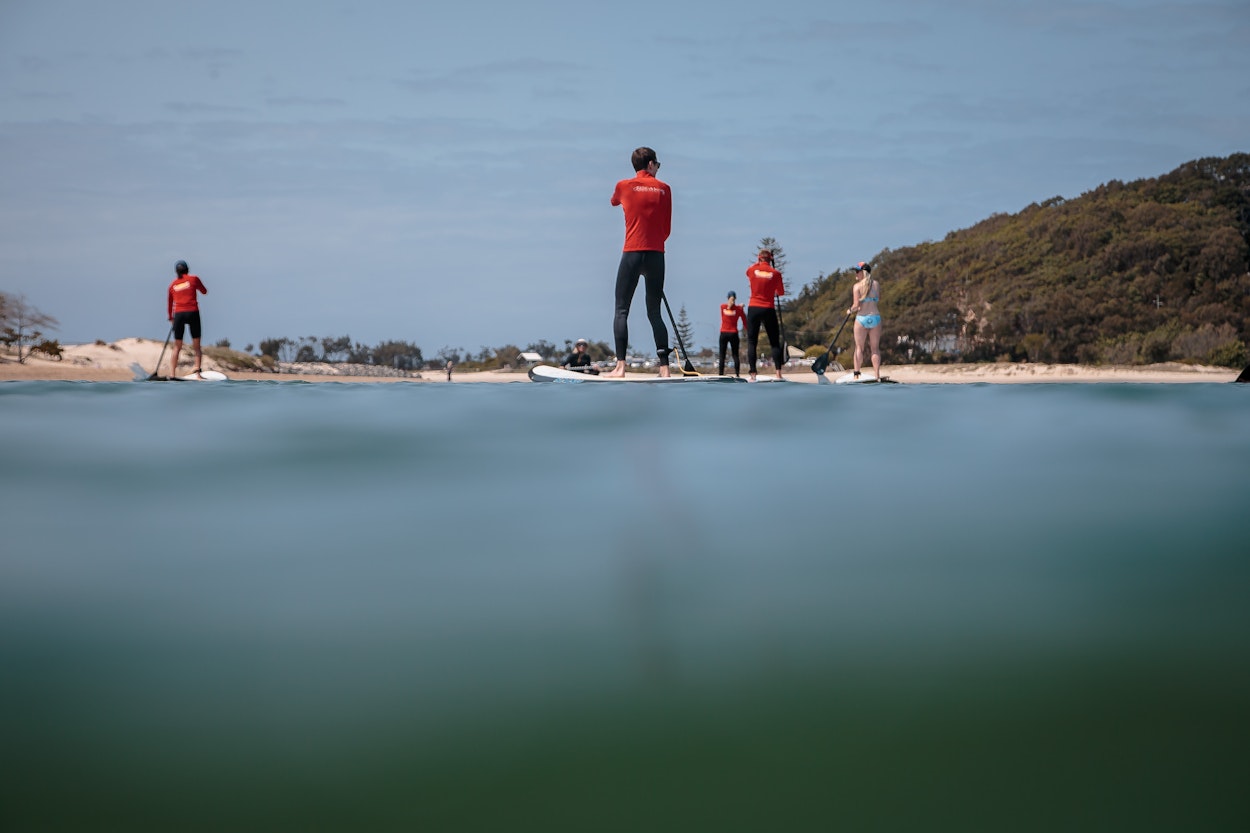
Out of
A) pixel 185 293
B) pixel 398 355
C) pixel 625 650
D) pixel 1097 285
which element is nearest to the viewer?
pixel 625 650

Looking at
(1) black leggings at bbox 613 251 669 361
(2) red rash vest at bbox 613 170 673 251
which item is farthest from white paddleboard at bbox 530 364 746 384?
(2) red rash vest at bbox 613 170 673 251

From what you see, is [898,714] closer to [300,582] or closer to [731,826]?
[731,826]

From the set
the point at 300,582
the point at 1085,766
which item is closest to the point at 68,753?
the point at 300,582

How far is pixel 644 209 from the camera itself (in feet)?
30.4

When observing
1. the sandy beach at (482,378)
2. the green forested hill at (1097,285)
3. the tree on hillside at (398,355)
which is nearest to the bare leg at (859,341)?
the sandy beach at (482,378)

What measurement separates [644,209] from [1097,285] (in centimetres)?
2523

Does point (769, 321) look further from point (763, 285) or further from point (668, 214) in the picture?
point (668, 214)

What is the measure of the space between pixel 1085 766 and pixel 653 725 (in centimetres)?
57

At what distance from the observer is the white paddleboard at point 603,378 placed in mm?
9602

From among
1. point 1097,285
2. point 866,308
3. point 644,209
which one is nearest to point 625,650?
point 644,209

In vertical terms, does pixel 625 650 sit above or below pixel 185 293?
below

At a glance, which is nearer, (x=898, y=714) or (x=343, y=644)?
(x=898, y=714)

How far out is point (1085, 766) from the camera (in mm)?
1289

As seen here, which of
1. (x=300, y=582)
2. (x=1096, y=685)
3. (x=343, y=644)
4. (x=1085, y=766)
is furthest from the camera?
(x=300, y=582)
